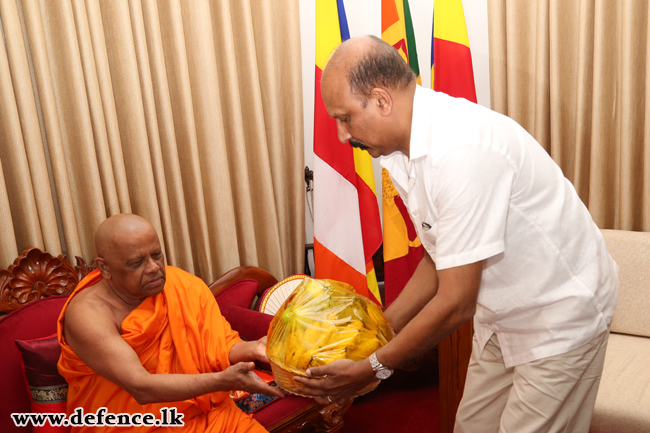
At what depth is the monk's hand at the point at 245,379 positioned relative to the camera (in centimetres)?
167

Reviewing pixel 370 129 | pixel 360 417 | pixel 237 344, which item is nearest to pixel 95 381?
pixel 237 344

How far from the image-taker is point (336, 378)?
1303mm

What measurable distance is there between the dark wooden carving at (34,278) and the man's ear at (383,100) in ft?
5.64

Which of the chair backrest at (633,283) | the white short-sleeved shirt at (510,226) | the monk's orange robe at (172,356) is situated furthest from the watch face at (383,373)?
the chair backrest at (633,283)

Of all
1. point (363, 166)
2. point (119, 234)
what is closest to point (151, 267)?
point (119, 234)

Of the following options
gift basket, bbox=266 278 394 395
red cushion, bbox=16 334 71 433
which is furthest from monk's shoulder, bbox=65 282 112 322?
gift basket, bbox=266 278 394 395

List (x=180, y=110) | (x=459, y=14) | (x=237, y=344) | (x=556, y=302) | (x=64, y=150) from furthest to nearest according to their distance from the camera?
(x=459, y=14), (x=180, y=110), (x=64, y=150), (x=237, y=344), (x=556, y=302)

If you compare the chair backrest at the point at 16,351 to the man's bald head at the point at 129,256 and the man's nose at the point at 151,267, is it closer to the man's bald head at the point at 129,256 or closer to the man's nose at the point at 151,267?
the man's bald head at the point at 129,256

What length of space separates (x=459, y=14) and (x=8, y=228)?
2653mm

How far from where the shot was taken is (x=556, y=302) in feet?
4.40

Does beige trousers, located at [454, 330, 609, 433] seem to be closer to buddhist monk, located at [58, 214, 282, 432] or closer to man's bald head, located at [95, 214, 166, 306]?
buddhist monk, located at [58, 214, 282, 432]

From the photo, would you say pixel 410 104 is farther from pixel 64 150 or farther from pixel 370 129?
pixel 64 150

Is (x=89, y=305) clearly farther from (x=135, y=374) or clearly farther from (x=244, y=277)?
(x=244, y=277)

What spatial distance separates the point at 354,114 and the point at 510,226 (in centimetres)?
49
